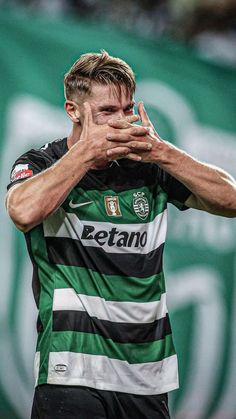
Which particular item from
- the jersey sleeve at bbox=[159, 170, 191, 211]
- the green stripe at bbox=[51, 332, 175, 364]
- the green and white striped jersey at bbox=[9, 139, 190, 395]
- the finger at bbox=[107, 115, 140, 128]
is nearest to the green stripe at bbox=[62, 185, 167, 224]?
the green and white striped jersey at bbox=[9, 139, 190, 395]

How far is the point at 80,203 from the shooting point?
3.35 metres

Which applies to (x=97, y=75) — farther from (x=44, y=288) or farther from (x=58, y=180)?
(x=44, y=288)

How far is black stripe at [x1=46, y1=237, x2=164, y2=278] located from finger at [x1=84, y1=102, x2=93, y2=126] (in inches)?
18.5

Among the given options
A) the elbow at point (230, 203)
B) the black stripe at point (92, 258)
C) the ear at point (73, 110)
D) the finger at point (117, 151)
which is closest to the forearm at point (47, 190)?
the finger at point (117, 151)

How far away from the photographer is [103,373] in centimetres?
326

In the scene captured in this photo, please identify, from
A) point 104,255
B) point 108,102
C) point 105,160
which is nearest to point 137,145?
point 105,160

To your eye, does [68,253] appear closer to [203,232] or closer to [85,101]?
[85,101]

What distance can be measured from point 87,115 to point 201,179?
0.52m

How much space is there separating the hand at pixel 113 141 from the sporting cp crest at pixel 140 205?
0.24 metres

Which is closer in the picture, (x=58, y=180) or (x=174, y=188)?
(x=58, y=180)

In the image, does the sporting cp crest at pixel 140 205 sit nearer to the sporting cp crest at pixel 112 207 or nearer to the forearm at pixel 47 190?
the sporting cp crest at pixel 112 207

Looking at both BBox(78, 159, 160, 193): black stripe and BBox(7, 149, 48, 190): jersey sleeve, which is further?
BBox(78, 159, 160, 193): black stripe

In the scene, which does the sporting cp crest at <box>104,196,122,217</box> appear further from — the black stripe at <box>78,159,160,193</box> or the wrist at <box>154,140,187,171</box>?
the wrist at <box>154,140,187,171</box>

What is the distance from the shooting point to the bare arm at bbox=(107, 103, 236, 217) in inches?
128
